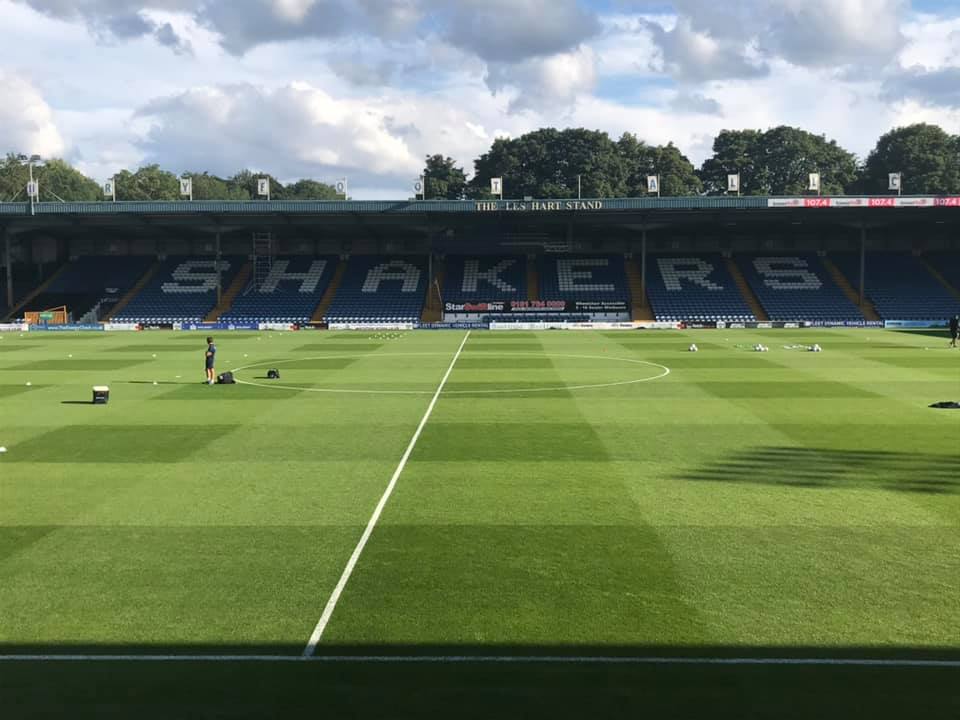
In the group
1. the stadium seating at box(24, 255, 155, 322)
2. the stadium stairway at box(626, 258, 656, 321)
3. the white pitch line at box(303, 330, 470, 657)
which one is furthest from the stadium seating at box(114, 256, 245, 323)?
the white pitch line at box(303, 330, 470, 657)

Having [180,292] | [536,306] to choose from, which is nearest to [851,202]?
[536,306]

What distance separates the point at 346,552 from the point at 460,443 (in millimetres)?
7626

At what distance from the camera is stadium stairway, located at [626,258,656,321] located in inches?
2741

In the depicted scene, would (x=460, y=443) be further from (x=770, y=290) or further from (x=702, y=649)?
(x=770, y=290)

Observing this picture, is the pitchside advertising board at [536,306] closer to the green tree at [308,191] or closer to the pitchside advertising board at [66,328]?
the pitchside advertising board at [66,328]

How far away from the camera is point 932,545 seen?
11.7 metres

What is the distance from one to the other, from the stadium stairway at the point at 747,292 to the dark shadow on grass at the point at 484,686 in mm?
61679

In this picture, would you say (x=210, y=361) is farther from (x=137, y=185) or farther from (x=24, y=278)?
(x=137, y=185)

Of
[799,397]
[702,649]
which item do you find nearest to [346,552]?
[702,649]

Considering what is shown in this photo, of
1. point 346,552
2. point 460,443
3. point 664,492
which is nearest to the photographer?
point 346,552

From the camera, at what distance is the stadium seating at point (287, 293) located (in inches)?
2768

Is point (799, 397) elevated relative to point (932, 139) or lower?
lower

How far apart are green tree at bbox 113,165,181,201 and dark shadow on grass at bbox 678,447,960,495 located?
12758cm

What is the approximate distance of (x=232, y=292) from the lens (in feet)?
248
